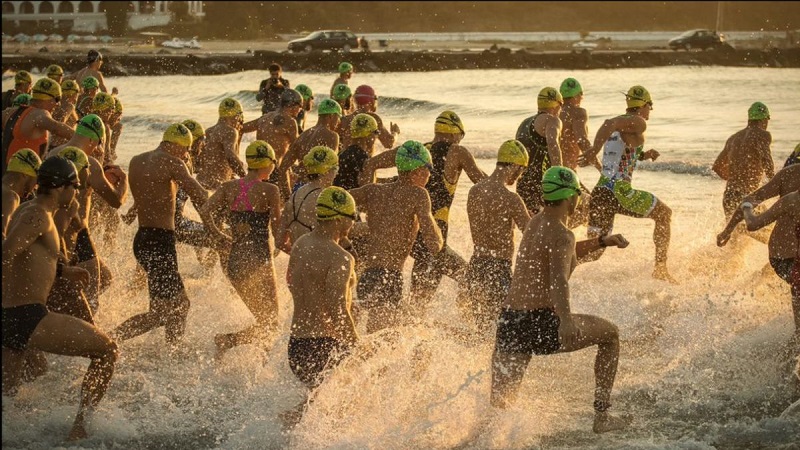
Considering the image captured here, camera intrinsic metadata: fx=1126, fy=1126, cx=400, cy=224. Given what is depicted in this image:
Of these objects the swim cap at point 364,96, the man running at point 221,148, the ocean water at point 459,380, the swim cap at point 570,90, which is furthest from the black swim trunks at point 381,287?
the swim cap at point 364,96

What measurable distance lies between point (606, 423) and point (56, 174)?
355 centimetres

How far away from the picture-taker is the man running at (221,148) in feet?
34.4

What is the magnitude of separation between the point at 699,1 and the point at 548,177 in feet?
314

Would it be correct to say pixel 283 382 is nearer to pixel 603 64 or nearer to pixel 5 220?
pixel 5 220

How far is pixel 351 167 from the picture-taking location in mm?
9391

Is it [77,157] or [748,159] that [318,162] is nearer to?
[77,157]

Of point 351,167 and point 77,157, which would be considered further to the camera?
point 351,167

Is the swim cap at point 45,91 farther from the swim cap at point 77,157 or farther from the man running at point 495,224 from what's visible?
the man running at point 495,224

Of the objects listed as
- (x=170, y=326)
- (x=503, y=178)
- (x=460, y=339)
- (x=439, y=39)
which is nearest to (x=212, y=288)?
(x=170, y=326)

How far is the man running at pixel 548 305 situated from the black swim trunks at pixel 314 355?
3.16ft

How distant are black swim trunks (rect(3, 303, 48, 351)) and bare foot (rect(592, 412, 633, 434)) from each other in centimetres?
331

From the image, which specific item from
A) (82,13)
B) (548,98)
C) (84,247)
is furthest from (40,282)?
(82,13)

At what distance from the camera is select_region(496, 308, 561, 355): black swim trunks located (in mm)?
6363

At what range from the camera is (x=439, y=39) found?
7500 centimetres
